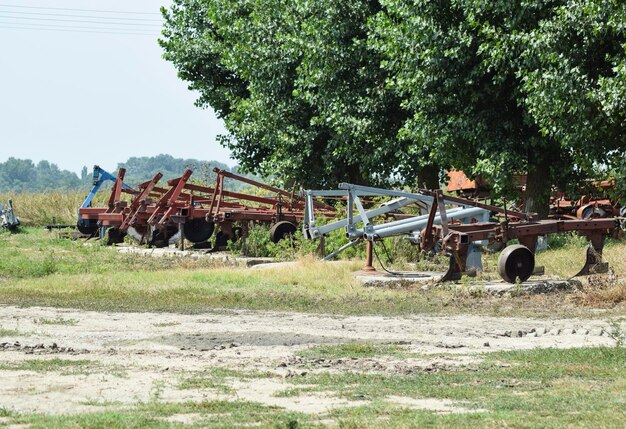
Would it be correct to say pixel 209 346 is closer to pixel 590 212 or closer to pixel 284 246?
pixel 284 246

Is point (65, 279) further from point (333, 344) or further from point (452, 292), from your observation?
point (333, 344)

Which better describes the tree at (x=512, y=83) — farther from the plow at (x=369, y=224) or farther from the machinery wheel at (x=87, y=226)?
the machinery wheel at (x=87, y=226)

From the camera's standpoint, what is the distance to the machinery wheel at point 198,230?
103ft

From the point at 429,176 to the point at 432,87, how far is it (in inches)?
266

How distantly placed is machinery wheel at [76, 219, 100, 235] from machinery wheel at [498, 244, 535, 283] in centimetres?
2218

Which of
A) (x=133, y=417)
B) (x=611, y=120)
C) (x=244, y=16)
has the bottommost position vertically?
(x=133, y=417)

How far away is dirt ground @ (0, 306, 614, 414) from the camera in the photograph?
9203 millimetres

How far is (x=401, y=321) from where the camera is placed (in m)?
15.3

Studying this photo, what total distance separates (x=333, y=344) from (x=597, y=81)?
38.5 ft

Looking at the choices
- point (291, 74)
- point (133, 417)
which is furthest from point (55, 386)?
point (291, 74)

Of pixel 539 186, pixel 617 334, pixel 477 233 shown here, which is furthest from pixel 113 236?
pixel 617 334

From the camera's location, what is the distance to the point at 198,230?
31.5 m

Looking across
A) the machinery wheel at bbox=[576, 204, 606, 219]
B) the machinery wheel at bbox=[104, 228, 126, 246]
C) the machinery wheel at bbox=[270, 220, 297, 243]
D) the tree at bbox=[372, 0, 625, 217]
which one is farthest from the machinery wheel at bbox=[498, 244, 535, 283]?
the machinery wheel at bbox=[104, 228, 126, 246]

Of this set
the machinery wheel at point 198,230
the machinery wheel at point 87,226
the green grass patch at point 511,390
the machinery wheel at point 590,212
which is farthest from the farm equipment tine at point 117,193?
the green grass patch at point 511,390
